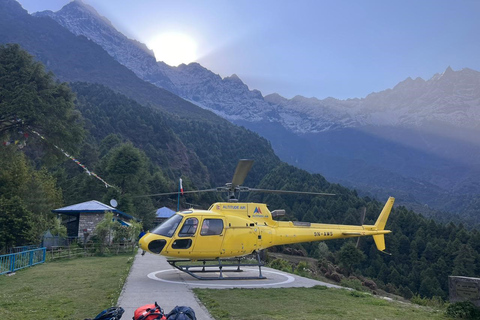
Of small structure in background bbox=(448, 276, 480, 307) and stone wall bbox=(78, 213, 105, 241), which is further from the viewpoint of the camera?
stone wall bbox=(78, 213, 105, 241)

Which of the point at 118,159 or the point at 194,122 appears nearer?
the point at 118,159

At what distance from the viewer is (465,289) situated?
816cm

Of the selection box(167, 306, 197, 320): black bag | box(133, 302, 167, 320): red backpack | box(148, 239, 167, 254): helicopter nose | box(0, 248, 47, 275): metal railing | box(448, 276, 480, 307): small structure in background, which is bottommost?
box(0, 248, 47, 275): metal railing

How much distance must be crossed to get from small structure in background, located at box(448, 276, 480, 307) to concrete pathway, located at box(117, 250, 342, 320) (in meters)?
5.22

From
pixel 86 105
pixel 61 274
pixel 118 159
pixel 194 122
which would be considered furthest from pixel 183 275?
pixel 194 122

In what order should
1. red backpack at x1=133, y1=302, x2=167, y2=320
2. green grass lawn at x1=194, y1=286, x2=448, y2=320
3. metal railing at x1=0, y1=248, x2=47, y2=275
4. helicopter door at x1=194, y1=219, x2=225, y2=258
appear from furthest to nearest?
metal railing at x1=0, y1=248, x2=47, y2=275
helicopter door at x1=194, y1=219, x2=225, y2=258
green grass lawn at x1=194, y1=286, x2=448, y2=320
red backpack at x1=133, y1=302, x2=167, y2=320

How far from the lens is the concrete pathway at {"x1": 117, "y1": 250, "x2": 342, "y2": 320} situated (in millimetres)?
8391

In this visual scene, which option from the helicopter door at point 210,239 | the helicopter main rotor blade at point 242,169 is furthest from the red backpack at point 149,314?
the helicopter door at point 210,239

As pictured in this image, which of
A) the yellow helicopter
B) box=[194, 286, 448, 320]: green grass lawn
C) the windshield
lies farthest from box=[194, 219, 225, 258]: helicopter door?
box=[194, 286, 448, 320]: green grass lawn

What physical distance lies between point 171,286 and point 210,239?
260cm

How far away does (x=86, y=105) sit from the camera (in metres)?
113

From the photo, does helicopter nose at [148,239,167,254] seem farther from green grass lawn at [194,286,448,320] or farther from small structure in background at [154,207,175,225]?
small structure in background at [154,207,175,225]

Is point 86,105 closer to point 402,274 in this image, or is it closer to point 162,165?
point 162,165

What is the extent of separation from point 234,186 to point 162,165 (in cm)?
10080
